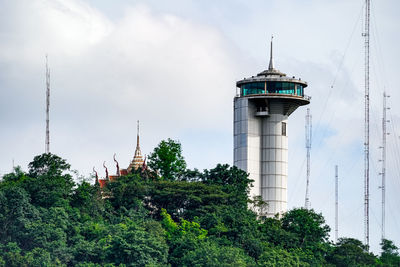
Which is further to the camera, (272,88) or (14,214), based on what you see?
(272,88)

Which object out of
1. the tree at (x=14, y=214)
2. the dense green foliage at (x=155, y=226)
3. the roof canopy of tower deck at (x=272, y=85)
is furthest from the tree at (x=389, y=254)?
the tree at (x=14, y=214)

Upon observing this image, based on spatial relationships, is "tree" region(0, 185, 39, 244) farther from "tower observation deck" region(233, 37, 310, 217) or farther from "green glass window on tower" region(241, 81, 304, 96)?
"green glass window on tower" region(241, 81, 304, 96)

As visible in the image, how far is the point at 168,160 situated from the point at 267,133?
438 inches

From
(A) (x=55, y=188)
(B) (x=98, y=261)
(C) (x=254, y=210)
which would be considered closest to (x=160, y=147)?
(C) (x=254, y=210)

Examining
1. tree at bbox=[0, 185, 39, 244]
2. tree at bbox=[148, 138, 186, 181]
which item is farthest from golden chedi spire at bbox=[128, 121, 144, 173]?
tree at bbox=[0, 185, 39, 244]

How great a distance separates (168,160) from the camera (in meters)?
105

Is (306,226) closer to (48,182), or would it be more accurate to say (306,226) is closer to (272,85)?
(272,85)

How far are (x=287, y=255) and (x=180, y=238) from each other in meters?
9.19

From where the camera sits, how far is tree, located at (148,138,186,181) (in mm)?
104938

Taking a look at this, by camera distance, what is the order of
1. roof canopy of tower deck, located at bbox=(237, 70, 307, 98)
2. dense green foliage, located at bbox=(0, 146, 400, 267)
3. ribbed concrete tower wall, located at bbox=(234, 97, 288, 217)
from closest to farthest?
1. dense green foliage, located at bbox=(0, 146, 400, 267)
2. ribbed concrete tower wall, located at bbox=(234, 97, 288, 217)
3. roof canopy of tower deck, located at bbox=(237, 70, 307, 98)

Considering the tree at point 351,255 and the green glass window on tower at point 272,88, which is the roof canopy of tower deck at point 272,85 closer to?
the green glass window on tower at point 272,88

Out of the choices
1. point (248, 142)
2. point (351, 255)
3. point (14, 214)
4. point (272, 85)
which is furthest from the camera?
point (272, 85)

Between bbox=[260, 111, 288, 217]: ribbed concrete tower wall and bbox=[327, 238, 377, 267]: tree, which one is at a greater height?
bbox=[260, 111, 288, 217]: ribbed concrete tower wall

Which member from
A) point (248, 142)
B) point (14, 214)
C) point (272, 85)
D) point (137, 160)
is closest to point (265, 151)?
point (248, 142)
